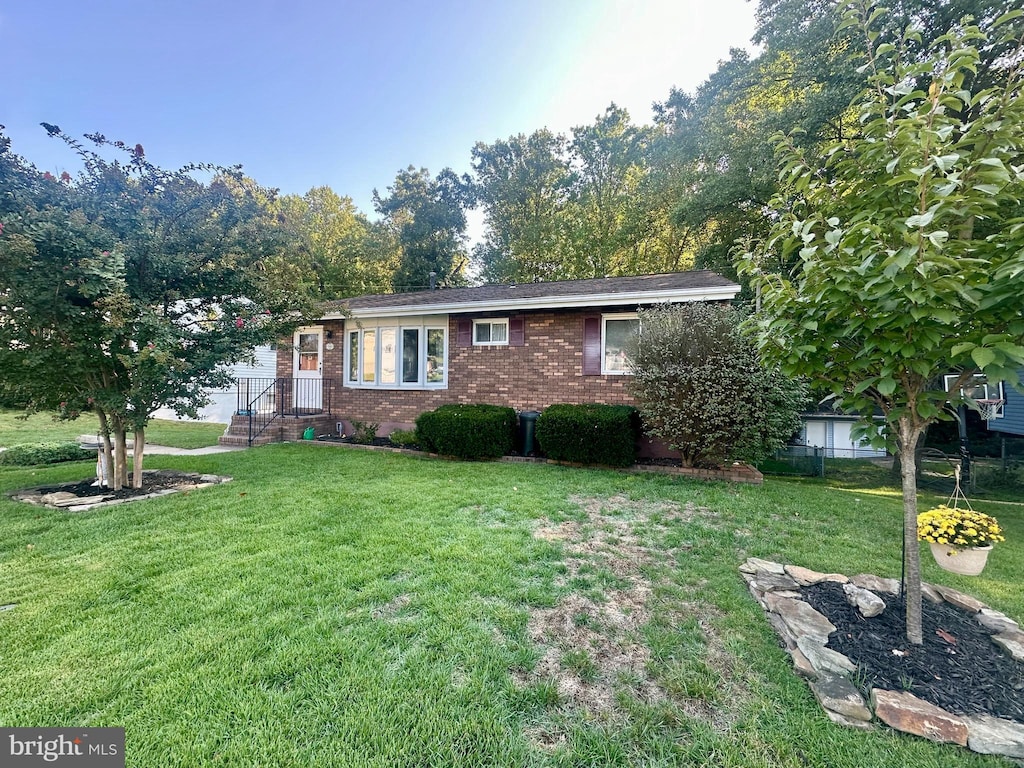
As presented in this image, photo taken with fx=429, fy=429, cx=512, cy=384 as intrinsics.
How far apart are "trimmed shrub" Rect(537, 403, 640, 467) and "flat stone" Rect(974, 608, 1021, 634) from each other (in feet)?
15.6

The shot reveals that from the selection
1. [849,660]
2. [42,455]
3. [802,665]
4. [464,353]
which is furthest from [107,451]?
[849,660]

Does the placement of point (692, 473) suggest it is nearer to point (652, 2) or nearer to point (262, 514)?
point (262, 514)

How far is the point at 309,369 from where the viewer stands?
1192 cm

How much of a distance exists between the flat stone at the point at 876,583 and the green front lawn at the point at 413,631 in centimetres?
46

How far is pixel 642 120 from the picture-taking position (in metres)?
22.6

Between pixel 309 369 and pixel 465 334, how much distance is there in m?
4.94

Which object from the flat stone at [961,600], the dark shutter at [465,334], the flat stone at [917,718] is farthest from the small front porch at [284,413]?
the flat stone at [961,600]

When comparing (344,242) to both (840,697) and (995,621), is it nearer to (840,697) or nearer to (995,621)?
(840,697)

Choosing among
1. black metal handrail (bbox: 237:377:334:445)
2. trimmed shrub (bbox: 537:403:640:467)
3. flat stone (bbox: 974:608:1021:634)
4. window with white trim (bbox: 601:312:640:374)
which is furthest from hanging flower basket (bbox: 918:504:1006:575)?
black metal handrail (bbox: 237:377:334:445)

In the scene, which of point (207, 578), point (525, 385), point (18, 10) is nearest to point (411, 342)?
point (525, 385)

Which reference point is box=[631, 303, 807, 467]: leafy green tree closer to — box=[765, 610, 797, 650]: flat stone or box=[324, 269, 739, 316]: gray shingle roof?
box=[324, 269, 739, 316]: gray shingle roof

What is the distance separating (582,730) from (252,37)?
14516 mm

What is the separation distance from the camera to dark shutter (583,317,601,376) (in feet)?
29.3

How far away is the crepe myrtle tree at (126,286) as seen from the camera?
4672 mm
